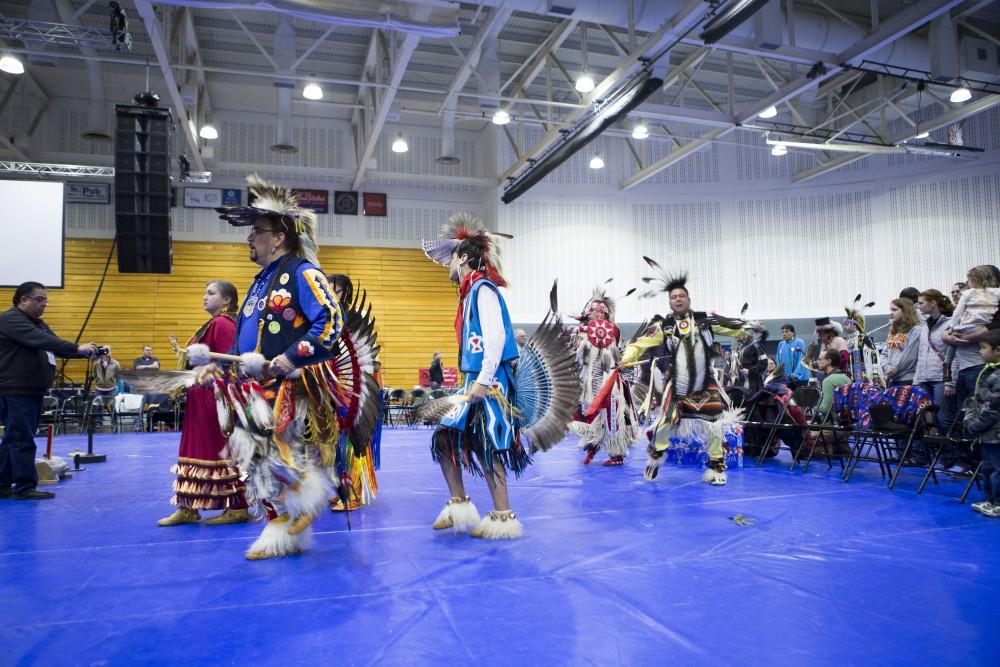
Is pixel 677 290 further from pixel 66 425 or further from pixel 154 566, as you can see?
pixel 66 425

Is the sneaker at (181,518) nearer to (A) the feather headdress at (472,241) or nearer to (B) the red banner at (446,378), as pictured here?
(A) the feather headdress at (472,241)

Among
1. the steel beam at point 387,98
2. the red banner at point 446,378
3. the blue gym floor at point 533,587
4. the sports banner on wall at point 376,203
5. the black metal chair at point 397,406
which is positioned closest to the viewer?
the blue gym floor at point 533,587

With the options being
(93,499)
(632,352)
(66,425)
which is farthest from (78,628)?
(66,425)

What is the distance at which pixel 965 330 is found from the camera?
14.8ft

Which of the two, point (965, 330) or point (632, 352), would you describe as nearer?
point (965, 330)

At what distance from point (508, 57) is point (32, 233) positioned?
8.85 meters

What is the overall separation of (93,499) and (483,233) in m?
3.27

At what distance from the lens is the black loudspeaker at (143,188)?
21.7ft

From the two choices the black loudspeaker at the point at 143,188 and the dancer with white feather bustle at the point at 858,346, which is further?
the dancer with white feather bustle at the point at 858,346

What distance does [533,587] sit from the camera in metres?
2.40

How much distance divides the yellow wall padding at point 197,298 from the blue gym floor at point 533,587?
35.6ft

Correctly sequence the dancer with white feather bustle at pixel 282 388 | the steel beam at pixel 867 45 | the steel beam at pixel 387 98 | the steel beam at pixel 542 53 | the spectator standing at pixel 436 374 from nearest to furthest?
the dancer with white feather bustle at pixel 282 388
the steel beam at pixel 867 45
the steel beam at pixel 387 98
the steel beam at pixel 542 53
the spectator standing at pixel 436 374

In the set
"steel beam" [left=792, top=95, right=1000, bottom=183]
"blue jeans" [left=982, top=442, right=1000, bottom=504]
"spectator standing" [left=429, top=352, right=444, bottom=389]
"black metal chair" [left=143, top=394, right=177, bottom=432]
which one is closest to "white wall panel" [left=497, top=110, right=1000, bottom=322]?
"steel beam" [left=792, top=95, right=1000, bottom=183]

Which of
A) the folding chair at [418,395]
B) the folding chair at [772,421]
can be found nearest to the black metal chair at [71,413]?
the folding chair at [418,395]
